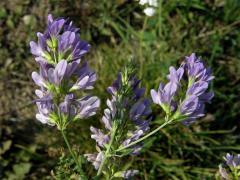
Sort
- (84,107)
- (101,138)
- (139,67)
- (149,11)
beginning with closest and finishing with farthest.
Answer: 1. (84,107)
2. (101,138)
3. (149,11)
4. (139,67)

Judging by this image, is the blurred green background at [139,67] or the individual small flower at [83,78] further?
the blurred green background at [139,67]

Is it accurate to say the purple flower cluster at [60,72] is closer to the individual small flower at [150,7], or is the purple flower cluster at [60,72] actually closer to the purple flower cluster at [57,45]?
the purple flower cluster at [57,45]

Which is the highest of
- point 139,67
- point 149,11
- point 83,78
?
point 83,78

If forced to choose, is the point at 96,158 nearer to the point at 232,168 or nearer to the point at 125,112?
the point at 125,112

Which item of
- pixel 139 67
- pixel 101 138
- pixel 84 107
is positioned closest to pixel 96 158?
pixel 101 138

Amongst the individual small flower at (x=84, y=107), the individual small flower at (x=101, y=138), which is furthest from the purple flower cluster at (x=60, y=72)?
the individual small flower at (x=101, y=138)

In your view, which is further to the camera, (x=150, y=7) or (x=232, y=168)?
(x=150, y=7)

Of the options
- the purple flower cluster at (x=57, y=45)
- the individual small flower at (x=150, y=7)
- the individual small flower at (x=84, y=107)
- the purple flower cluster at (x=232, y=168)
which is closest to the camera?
the purple flower cluster at (x=57, y=45)
